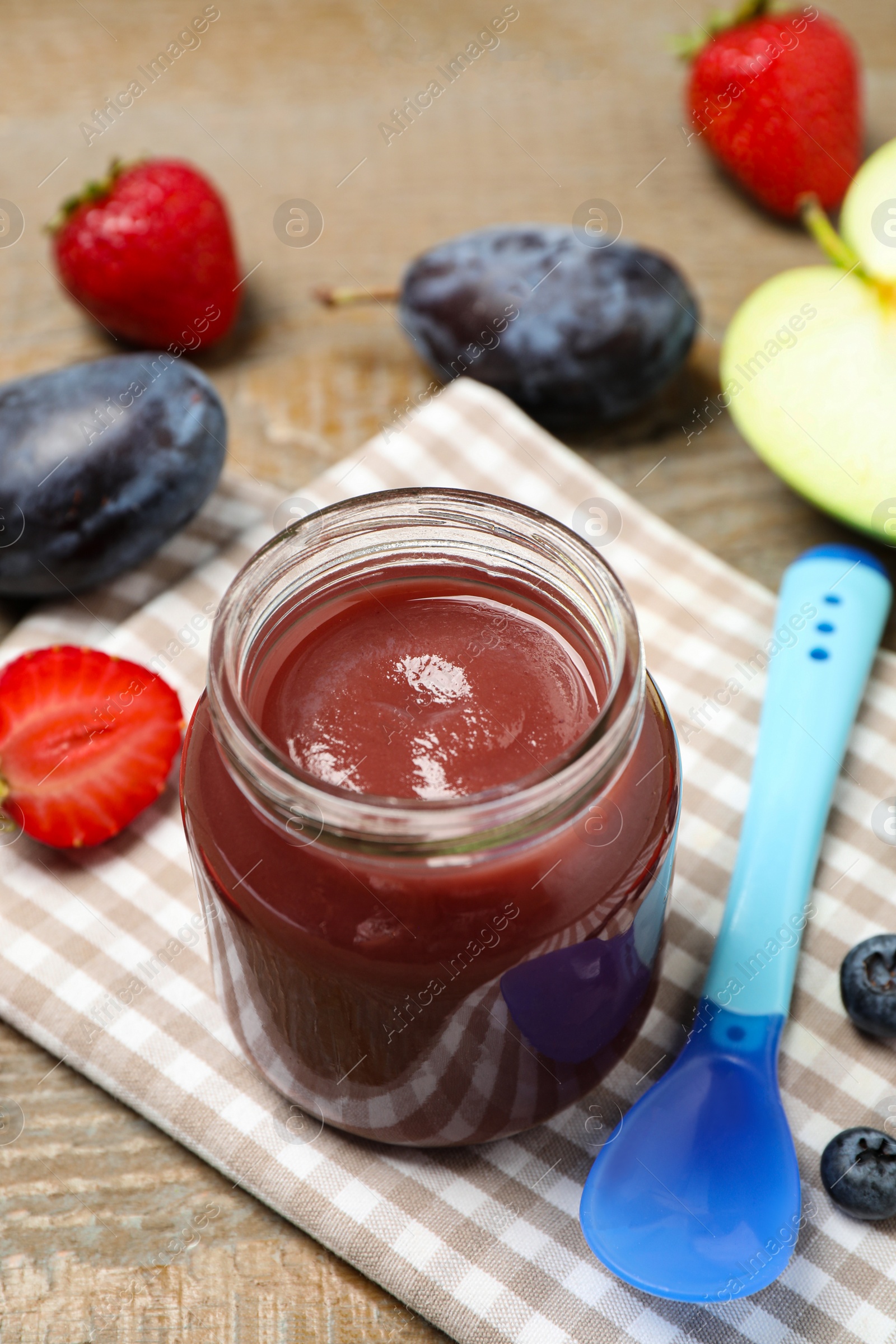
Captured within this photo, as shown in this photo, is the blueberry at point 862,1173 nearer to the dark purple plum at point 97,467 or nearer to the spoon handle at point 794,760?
the spoon handle at point 794,760

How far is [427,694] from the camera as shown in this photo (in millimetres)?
816

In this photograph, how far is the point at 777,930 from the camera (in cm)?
100

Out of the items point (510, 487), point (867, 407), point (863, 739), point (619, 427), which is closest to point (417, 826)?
point (863, 739)

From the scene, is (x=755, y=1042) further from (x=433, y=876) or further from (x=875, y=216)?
(x=875, y=216)

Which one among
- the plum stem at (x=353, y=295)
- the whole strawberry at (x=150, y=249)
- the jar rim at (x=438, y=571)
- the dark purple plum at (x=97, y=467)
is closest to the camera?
the jar rim at (x=438, y=571)

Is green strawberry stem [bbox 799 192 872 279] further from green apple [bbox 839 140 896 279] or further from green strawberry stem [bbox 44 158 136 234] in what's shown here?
green strawberry stem [bbox 44 158 136 234]

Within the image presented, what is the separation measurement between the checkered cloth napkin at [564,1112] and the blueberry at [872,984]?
23 millimetres

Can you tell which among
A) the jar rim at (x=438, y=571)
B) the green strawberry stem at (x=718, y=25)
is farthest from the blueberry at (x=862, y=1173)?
the green strawberry stem at (x=718, y=25)

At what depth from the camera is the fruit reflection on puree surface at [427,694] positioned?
2.56 ft

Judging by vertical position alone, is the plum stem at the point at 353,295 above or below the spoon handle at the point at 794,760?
above

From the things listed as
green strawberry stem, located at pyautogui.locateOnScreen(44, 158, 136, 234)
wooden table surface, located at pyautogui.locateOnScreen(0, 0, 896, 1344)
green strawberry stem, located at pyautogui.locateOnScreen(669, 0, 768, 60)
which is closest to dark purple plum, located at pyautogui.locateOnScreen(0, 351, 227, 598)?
wooden table surface, located at pyautogui.locateOnScreen(0, 0, 896, 1344)

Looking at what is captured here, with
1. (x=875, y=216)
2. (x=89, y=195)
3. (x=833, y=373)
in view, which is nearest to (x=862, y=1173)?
(x=833, y=373)

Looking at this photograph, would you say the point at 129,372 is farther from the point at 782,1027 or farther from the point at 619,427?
the point at 782,1027

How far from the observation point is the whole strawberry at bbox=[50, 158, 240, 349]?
1.51 m
